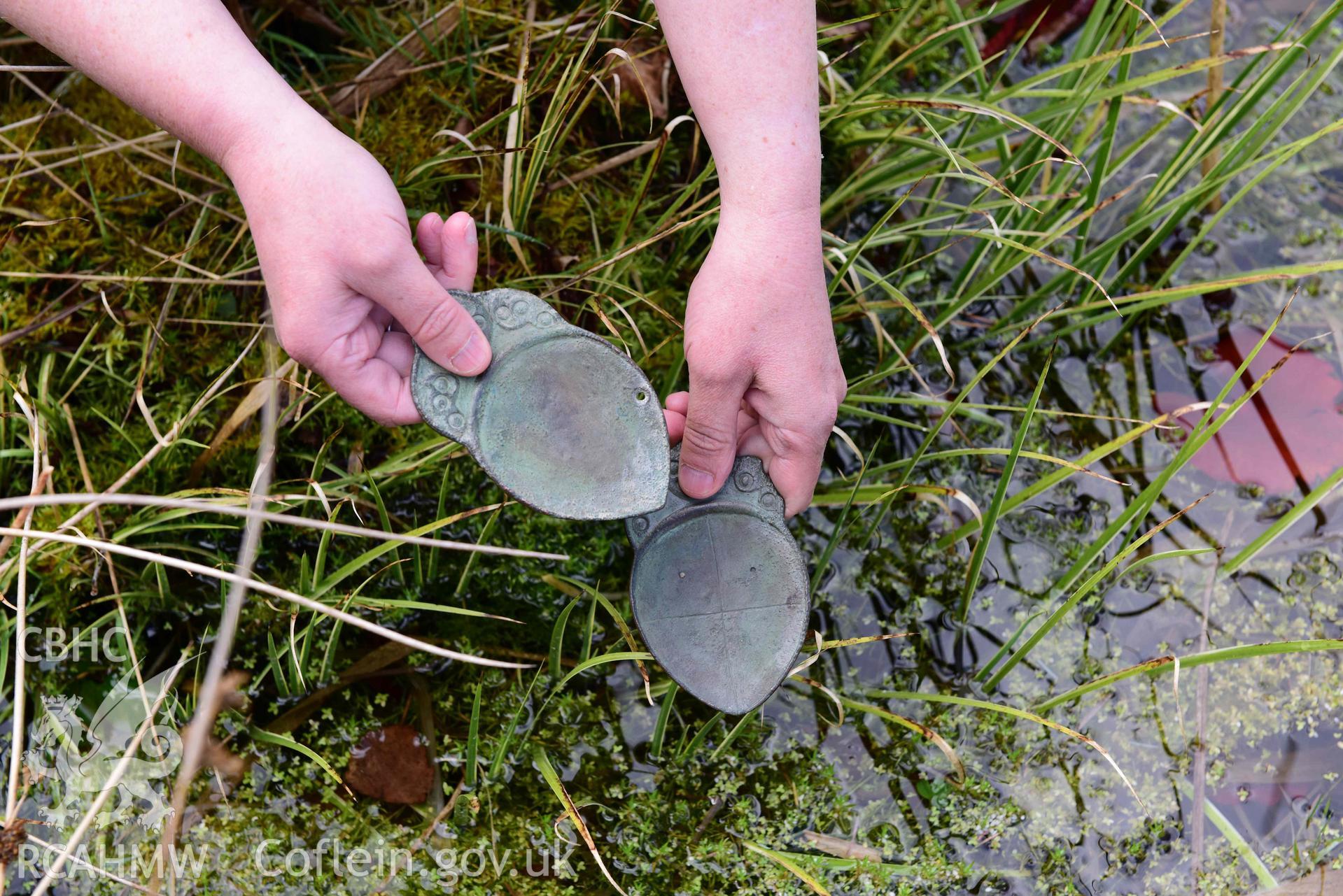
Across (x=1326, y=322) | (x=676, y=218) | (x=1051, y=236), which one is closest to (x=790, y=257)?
(x=676, y=218)

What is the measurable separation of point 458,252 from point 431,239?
0.15 feet

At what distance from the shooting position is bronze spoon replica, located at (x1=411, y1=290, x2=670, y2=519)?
4.56 ft

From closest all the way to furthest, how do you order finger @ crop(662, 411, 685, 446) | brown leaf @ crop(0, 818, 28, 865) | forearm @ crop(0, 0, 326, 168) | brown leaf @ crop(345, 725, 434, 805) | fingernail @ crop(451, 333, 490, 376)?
1. brown leaf @ crop(0, 818, 28, 865)
2. forearm @ crop(0, 0, 326, 168)
3. fingernail @ crop(451, 333, 490, 376)
4. finger @ crop(662, 411, 685, 446)
5. brown leaf @ crop(345, 725, 434, 805)

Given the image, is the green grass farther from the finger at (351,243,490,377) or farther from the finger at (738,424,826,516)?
the finger at (351,243,490,377)

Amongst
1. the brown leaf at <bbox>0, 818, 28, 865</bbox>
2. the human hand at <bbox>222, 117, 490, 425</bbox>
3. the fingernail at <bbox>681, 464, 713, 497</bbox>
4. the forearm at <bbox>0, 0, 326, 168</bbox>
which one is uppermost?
the forearm at <bbox>0, 0, 326, 168</bbox>

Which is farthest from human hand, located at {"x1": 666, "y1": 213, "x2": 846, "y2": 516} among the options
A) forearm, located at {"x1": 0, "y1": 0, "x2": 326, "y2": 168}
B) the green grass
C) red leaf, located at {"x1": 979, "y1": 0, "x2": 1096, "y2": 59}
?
red leaf, located at {"x1": 979, "y1": 0, "x2": 1096, "y2": 59}

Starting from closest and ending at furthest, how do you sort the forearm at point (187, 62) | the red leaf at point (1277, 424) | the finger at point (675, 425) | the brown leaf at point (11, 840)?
Answer: the brown leaf at point (11, 840), the forearm at point (187, 62), the finger at point (675, 425), the red leaf at point (1277, 424)

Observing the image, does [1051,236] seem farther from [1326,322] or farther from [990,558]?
[1326,322]

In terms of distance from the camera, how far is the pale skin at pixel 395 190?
4.09ft

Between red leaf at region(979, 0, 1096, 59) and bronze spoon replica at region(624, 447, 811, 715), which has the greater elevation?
bronze spoon replica at region(624, 447, 811, 715)

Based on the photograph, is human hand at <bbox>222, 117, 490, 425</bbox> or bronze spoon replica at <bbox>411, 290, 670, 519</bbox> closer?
human hand at <bbox>222, 117, 490, 425</bbox>

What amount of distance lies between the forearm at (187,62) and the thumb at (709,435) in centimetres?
63

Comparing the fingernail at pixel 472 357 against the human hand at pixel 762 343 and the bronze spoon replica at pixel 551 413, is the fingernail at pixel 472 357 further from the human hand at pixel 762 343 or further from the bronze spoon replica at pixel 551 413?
the human hand at pixel 762 343

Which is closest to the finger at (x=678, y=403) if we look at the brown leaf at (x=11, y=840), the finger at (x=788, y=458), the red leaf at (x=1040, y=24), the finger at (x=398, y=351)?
the finger at (x=788, y=458)
